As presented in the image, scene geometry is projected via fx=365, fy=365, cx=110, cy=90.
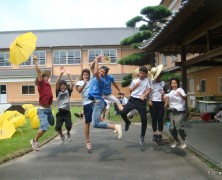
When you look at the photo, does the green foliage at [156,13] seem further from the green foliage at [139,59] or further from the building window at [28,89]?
the building window at [28,89]

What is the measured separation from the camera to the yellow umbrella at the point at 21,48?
7.12 meters

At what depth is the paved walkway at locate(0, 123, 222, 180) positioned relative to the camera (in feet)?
18.6

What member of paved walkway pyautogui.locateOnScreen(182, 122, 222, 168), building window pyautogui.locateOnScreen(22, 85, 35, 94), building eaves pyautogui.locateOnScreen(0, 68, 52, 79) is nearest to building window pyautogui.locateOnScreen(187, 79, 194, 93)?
paved walkway pyautogui.locateOnScreen(182, 122, 222, 168)

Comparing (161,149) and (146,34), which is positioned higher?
(146,34)

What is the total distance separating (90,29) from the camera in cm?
4788

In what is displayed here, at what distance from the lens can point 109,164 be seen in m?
6.45

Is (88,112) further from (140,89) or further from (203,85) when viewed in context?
(203,85)

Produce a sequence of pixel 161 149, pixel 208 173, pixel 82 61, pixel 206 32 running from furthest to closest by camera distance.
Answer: pixel 82 61
pixel 206 32
pixel 161 149
pixel 208 173

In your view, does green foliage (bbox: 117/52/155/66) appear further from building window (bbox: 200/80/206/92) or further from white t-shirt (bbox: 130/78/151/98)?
white t-shirt (bbox: 130/78/151/98)

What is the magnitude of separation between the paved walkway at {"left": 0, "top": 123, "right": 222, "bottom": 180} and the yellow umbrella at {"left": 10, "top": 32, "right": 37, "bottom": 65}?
1962mm

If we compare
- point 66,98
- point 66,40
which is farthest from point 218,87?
point 66,40

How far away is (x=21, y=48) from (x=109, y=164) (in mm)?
2856

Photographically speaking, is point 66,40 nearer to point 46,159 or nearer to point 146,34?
point 146,34

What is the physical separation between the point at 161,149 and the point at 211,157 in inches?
55.5
